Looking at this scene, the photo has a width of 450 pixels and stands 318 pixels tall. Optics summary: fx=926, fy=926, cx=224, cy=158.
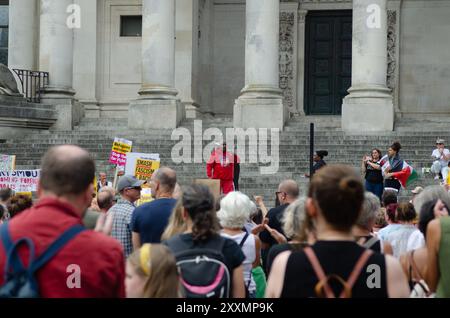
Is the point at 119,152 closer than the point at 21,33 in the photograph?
Yes

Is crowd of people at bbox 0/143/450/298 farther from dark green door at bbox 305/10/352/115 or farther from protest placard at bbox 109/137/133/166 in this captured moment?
dark green door at bbox 305/10/352/115

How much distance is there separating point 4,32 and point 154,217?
26.1m

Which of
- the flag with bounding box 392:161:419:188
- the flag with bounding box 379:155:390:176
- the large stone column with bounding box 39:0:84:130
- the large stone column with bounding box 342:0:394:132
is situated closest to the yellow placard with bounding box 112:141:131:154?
the flag with bounding box 379:155:390:176

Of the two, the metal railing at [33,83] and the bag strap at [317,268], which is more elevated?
the metal railing at [33,83]

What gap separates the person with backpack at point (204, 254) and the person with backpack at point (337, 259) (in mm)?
1075

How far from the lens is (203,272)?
18.2ft

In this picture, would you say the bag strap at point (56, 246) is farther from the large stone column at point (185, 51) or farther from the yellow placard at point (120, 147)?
the large stone column at point (185, 51)

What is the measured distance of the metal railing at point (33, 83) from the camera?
1063 inches

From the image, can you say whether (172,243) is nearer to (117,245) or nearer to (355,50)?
(117,245)

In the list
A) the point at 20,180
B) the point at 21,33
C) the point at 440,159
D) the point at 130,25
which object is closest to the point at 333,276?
the point at 20,180

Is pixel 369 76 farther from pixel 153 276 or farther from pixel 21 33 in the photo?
pixel 153 276

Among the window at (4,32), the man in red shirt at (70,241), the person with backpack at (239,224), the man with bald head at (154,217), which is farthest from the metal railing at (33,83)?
the man in red shirt at (70,241)

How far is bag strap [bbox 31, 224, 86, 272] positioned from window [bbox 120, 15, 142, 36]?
26.9 metres
